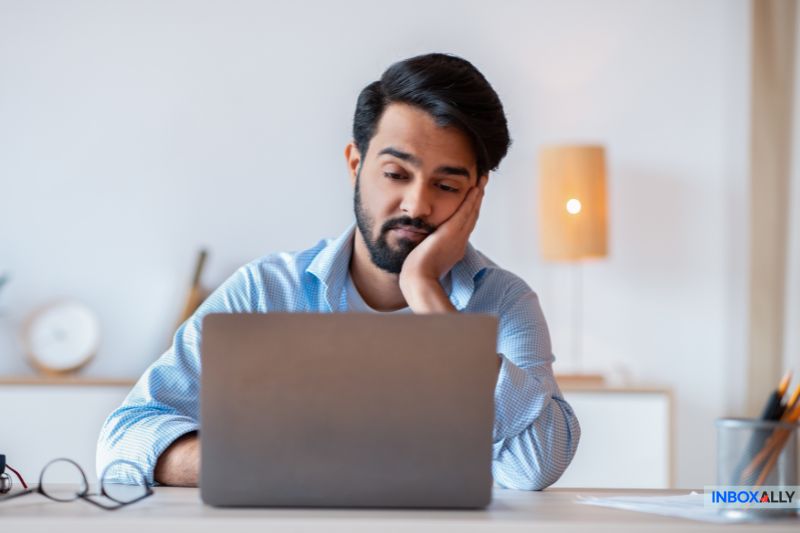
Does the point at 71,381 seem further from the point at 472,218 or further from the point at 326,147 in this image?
the point at 472,218

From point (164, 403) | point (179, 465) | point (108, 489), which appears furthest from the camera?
point (164, 403)

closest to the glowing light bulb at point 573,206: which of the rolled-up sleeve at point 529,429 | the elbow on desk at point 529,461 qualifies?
the rolled-up sleeve at point 529,429

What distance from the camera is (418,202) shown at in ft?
6.28

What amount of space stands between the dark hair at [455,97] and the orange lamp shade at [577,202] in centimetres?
157

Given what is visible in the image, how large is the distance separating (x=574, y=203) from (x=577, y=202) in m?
0.01

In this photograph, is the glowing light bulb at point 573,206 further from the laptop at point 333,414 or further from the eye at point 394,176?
the laptop at point 333,414

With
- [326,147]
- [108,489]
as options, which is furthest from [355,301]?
[326,147]

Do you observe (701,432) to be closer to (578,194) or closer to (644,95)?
(578,194)

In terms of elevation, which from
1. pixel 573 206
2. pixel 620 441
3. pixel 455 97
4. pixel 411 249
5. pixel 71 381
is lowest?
pixel 620 441

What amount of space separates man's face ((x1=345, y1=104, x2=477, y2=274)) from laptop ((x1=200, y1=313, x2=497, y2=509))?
2.97 feet

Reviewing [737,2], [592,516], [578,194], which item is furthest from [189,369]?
[737,2]

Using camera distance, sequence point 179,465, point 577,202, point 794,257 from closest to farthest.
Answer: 1. point 179,465
2. point 577,202
3. point 794,257

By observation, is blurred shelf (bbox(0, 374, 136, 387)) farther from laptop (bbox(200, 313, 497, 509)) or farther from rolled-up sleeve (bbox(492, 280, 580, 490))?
laptop (bbox(200, 313, 497, 509))

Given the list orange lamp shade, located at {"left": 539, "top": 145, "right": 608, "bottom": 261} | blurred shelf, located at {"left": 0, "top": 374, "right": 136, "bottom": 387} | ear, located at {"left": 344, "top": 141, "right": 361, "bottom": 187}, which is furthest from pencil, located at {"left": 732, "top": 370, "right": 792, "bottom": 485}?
blurred shelf, located at {"left": 0, "top": 374, "right": 136, "bottom": 387}
